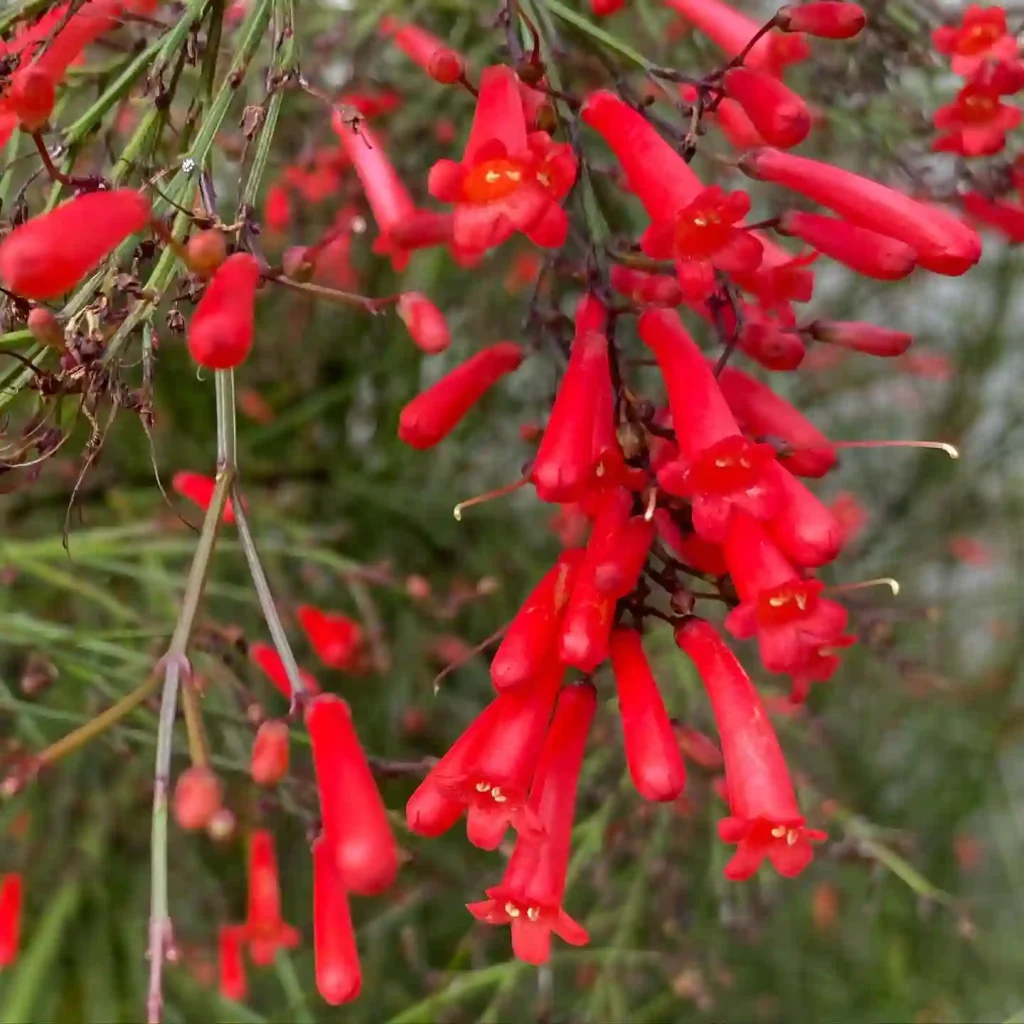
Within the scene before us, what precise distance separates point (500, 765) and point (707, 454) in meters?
0.22

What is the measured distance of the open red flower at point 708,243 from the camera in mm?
623

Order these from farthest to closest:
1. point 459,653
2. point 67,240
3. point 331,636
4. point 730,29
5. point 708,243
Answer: point 459,653
point 331,636
point 730,29
point 708,243
point 67,240

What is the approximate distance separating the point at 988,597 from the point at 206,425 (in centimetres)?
173

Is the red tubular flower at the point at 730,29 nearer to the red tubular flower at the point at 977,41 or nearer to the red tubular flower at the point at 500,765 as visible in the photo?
the red tubular flower at the point at 977,41

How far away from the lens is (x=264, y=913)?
1149mm

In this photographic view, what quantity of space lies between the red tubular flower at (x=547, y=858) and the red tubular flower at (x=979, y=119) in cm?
51

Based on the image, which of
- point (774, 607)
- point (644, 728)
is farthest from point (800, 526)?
point (644, 728)

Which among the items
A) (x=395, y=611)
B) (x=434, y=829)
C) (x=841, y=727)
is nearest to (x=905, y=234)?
(x=434, y=829)

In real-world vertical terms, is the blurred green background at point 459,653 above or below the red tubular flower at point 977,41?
below

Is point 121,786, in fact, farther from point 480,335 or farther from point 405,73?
point 405,73

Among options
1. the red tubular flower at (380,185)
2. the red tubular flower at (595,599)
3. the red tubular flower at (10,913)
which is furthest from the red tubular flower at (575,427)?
the red tubular flower at (10,913)

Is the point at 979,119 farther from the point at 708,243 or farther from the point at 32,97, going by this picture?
the point at 32,97

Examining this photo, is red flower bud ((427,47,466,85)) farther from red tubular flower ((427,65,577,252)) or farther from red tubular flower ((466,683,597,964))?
red tubular flower ((466,683,597,964))

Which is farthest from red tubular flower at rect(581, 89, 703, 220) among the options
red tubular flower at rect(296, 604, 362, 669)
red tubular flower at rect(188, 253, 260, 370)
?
red tubular flower at rect(296, 604, 362, 669)
